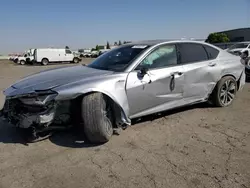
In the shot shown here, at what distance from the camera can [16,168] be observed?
11.0 ft

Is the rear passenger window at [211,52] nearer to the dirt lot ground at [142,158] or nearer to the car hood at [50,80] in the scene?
the dirt lot ground at [142,158]

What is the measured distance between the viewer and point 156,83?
4.51m

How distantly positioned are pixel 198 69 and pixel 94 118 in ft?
8.06

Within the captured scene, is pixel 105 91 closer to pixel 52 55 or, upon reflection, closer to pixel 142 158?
pixel 142 158

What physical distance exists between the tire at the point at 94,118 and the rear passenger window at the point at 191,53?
1.98 m

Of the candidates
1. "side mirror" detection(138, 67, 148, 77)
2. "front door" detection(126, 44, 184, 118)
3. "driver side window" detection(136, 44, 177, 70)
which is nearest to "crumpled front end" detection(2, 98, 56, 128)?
"front door" detection(126, 44, 184, 118)

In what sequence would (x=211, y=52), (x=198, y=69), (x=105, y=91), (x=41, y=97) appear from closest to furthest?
(x=41, y=97), (x=105, y=91), (x=198, y=69), (x=211, y=52)

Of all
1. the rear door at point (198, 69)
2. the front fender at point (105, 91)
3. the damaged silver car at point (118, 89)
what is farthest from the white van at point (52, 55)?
the front fender at point (105, 91)

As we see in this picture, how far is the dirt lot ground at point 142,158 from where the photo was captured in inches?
117

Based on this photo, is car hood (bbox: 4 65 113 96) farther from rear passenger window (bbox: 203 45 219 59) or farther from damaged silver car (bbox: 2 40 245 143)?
rear passenger window (bbox: 203 45 219 59)

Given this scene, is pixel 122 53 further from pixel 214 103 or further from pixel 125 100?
pixel 214 103

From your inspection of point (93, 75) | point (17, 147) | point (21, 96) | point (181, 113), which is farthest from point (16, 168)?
point (181, 113)

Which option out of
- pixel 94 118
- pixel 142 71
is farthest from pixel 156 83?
pixel 94 118

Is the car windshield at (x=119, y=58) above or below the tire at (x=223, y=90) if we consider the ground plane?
above
